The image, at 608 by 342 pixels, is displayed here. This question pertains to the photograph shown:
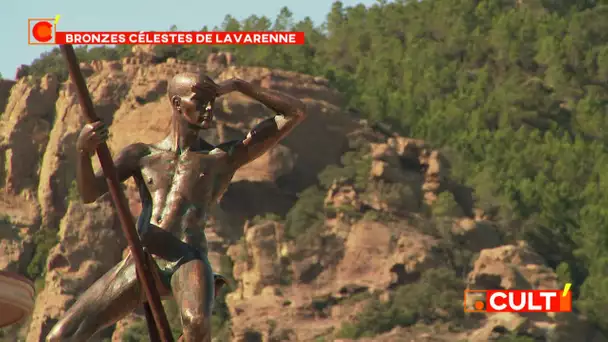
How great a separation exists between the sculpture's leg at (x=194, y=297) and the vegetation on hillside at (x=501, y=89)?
8580cm

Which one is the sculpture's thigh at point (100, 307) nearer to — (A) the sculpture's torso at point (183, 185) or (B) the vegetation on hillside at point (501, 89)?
(A) the sculpture's torso at point (183, 185)

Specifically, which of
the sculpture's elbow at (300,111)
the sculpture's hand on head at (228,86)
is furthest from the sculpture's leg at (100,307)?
the sculpture's elbow at (300,111)

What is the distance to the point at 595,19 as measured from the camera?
144m

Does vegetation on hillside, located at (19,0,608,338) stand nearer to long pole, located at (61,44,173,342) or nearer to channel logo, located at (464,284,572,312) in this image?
channel logo, located at (464,284,572,312)

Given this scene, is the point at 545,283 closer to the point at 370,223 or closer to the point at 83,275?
the point at 370,223

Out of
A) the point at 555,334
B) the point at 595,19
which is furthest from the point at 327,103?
the point at 595,19

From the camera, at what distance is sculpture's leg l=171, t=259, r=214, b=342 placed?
1332 cm

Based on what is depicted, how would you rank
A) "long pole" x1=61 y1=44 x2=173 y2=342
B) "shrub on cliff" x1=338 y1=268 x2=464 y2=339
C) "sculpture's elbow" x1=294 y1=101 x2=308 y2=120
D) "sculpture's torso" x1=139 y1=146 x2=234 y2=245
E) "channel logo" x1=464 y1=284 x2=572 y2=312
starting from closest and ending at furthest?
"long pole" x1=61 y1=44 x2=173 y2=342 → "sculpture's torso" x1=139 y1=146 x2=234 y2=245 → "sculpture's elbow" x1=294 y1=101 x2=308 y2=120 → "channel logo" x1=464 y1=284 x2=572 y2=312 → "shrub on cliff" x1=338 y1=268 x2=464 y2=339

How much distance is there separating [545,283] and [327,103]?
19.5 meters

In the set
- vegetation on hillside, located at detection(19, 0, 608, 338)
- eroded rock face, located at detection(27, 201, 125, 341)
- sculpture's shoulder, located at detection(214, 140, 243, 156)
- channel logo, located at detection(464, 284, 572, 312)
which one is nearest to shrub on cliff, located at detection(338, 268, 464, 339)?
channel logo, located at detection(464, 284, 572, 312)

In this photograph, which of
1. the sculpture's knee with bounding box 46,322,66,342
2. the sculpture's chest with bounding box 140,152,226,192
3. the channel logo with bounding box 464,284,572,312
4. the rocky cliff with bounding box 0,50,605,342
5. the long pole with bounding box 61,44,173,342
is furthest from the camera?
the rocky cliff with bounding box 0,50,605,342

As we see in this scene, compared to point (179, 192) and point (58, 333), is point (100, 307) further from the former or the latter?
point (179, 192)

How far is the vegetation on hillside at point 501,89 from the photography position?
364ft

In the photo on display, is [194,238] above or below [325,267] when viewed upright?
below
